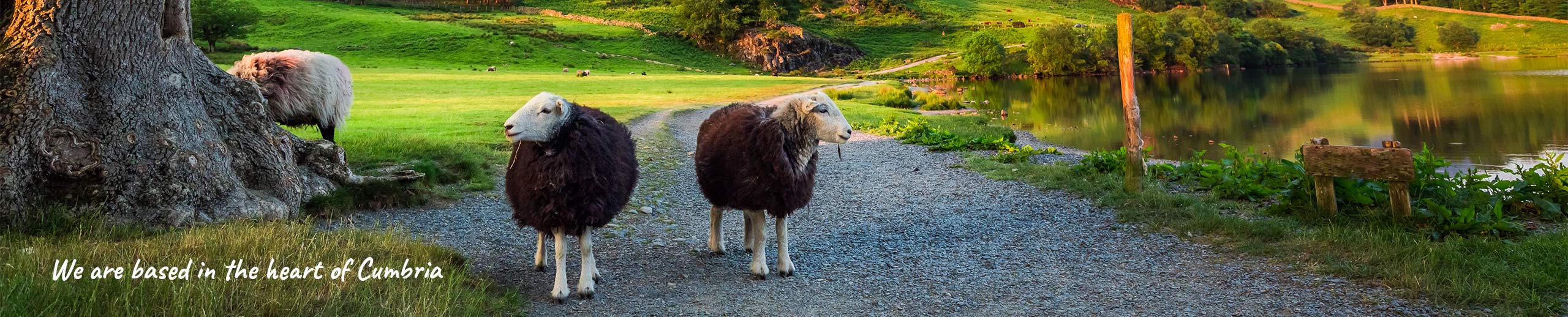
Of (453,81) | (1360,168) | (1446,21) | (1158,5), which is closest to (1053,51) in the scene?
(453,81)

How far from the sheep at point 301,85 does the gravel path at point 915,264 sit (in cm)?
325

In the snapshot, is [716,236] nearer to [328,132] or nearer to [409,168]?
[409,168]

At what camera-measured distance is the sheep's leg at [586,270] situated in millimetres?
6484

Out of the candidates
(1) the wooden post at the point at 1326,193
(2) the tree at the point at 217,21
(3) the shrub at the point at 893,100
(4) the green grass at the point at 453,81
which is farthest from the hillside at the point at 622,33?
(1) the wooden post at the point at 1326,193

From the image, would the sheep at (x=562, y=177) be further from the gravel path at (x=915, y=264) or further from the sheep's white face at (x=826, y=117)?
the sheep's white face at (x=826, y=117)

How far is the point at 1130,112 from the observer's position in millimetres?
11102

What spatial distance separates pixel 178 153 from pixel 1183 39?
83.3m

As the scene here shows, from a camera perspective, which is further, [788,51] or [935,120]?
[788,51]

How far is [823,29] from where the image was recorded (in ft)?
373

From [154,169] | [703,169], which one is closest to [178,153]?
→ [154,169]

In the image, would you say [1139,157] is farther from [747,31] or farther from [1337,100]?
[747,31]

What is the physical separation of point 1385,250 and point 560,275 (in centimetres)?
652

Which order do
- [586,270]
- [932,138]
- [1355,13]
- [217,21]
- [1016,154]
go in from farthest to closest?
[1355,13]
[217,21]
[932,138]
[1016,154]
[586,270]

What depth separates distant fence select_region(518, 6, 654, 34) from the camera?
99.7 m
